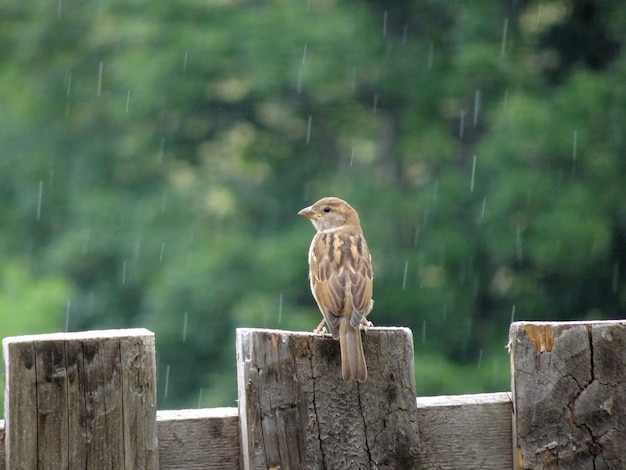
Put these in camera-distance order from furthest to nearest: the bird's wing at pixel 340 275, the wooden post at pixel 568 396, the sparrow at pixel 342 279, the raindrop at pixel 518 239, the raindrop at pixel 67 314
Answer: the raindrop at pixel 67 314
the raindrop at pixel 518 239
the bird's wing at pixel 340 275
the sparrow at pixel 342 279
the wooden post at pixel 568 396

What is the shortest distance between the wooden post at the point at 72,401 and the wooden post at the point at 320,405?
0.24 m

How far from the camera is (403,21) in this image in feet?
44.5

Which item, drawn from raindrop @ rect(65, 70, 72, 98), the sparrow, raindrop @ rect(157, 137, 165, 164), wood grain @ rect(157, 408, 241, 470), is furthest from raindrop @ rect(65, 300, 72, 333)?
wood grain @ rect(157, 408, 241, 470)

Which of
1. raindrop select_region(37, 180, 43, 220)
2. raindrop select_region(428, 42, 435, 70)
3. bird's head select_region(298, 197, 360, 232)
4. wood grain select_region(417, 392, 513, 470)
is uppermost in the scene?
raindrop select_region(428, 42, 435, 70)

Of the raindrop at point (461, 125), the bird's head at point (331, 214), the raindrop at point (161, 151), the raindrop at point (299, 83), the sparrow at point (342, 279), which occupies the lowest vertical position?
the sparrow at point (342, 279)

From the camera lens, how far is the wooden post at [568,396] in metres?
2.39

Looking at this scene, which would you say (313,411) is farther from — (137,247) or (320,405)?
(137,247)

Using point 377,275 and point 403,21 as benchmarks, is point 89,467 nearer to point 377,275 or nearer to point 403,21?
point 377,275

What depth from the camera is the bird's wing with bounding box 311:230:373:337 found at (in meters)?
3.77

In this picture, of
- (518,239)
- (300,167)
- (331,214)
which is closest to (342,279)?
(331,214)

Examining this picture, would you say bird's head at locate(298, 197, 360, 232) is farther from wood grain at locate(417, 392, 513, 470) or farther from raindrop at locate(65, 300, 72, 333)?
raindrop at locate(65, 300, 72, 333)

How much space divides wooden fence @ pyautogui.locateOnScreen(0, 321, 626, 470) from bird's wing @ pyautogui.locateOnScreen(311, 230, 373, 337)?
3.56ft

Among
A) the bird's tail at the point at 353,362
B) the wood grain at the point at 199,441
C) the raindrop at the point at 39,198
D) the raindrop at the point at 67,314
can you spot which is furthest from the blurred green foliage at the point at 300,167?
the bird's tail at the point at 353,362

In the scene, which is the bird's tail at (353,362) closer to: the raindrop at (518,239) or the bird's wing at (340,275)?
the bird's wing at (340,275)
